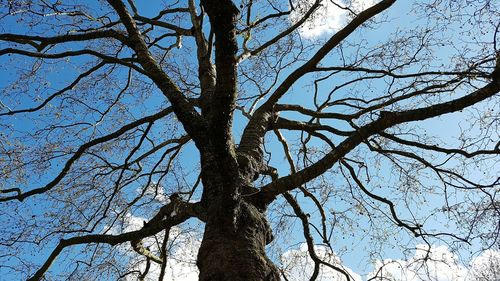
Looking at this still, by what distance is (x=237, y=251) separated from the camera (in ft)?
8.23

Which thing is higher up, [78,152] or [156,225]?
[78,152]

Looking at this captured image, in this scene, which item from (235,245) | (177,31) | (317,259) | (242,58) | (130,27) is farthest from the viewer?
(177,31)

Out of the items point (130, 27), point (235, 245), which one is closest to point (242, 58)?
point (130, 27)

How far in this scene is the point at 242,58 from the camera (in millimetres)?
5480

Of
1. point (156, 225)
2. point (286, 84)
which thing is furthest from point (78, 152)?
point (286, 84)

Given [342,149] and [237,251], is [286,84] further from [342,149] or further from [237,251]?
[237,251]

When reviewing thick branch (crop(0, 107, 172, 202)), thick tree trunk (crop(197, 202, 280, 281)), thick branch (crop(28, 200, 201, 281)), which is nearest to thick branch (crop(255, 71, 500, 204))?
thick tree trunk (crop(197, 202, 280, 281))

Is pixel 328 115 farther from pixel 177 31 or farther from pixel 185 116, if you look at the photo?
pixel 177 31

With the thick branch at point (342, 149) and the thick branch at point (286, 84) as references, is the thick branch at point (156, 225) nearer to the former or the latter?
the thick branch at point (342, 149)

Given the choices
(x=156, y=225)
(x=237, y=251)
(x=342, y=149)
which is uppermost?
(x=342, y=149)

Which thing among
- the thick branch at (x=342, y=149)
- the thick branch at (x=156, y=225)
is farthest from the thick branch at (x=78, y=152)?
the thick branch at (x=342, y=149)

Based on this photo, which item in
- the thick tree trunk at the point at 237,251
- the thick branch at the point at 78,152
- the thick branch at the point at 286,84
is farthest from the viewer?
the thick branch at the point at 78,152

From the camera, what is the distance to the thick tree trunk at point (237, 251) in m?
2.40

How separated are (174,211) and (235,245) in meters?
1.02
